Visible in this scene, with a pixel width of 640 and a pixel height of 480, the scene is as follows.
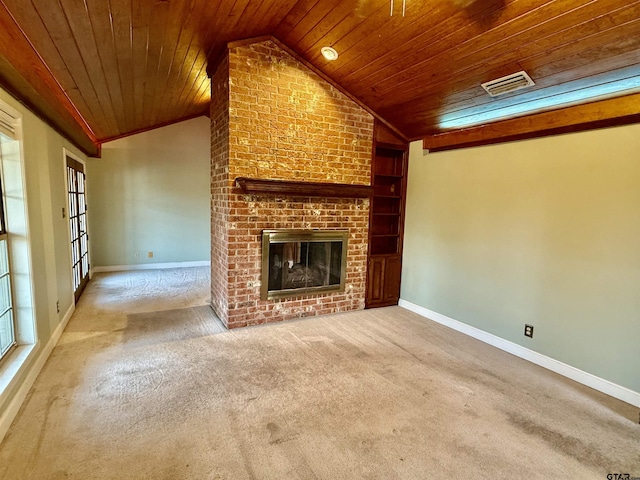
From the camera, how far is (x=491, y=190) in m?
3.32

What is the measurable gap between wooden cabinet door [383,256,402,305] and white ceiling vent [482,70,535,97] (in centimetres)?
227

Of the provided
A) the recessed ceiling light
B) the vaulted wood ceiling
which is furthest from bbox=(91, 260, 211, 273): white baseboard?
the recessed ceiling light

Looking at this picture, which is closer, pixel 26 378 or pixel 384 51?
pixel 26 378

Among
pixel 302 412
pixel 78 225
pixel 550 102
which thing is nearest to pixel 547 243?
pixel 550 102

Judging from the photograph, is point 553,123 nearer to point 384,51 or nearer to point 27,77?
point 384,51

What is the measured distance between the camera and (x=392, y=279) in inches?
175

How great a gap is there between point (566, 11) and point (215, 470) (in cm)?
324

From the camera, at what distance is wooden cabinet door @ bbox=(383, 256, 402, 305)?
438 centimetres

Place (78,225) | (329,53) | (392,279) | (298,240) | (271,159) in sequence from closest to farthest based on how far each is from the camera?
(329,53) → (271,159) → (298,240) → (392,279) → (78,225)

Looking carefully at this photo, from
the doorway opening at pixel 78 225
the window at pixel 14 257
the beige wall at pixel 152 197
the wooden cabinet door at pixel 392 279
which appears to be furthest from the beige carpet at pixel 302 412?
the beige wall at pixel 152 197

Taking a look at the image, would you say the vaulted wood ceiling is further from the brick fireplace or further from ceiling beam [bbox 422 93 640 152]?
the brick fireplace

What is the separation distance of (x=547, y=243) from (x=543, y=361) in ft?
3.44

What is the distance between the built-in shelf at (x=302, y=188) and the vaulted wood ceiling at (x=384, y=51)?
1.00 m

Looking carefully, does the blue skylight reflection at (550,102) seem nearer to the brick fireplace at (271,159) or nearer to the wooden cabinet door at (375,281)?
the brick fireplace at (271,159)
